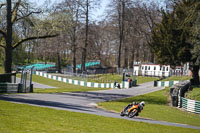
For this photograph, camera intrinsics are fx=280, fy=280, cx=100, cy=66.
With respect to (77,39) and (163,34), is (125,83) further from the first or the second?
(77,39)

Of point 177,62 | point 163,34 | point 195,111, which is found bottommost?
point 195,111

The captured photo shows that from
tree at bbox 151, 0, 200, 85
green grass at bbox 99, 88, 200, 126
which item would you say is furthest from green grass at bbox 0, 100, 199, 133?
tree at bbox 151, 0, 200, 85

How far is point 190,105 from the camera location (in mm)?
22422

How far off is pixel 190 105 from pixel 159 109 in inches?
126

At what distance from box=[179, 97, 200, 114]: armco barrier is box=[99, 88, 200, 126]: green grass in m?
0.98

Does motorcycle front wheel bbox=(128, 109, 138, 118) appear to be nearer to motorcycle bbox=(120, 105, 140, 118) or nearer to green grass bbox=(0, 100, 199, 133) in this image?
motorcycle bbox=(120, 105, 140, 118)

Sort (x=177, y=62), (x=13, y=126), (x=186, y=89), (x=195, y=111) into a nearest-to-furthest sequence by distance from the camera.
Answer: (x=13, y=126) → (x=195, y=111) → (x=186, y=89) → (x=177, y=62)

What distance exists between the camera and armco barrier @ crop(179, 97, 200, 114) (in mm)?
21859

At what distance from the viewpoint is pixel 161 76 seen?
48938mm

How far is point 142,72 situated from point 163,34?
16.7m

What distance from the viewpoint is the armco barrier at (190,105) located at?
21.9m

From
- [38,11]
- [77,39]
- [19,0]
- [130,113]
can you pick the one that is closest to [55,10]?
[38,11]

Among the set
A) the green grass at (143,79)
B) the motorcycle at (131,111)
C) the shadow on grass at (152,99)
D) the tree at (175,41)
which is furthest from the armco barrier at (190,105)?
the green grass at (143,79)

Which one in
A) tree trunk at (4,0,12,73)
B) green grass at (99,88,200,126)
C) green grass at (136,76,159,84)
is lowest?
green grass at (99,88,200,126)
